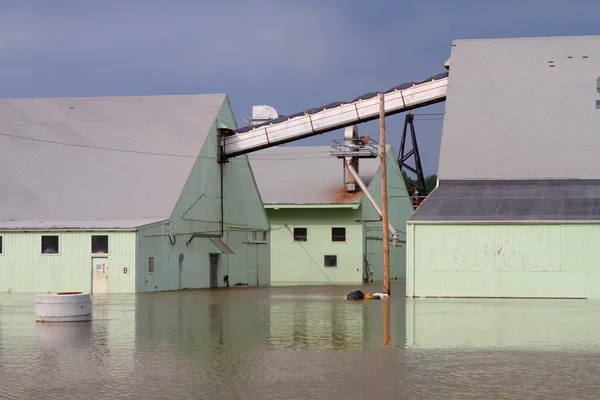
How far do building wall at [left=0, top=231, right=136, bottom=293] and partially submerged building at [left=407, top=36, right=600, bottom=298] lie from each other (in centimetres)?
1372

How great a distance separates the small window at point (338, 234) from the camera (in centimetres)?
6638

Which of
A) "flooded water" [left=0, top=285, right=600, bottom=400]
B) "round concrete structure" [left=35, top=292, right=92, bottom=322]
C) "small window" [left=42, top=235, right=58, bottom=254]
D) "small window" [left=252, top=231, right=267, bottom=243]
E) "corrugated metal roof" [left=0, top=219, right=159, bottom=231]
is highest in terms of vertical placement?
"corrugated metal roof" [left=0, top=219, right=159, bottom=231]

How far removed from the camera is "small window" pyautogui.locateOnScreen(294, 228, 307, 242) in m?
67.3

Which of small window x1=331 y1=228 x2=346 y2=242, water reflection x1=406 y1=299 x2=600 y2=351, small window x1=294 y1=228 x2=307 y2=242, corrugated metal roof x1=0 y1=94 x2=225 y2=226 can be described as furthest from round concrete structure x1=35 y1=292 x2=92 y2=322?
small window x1=294 y1=228 x2=307 y2=242

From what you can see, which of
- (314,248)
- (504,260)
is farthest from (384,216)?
(314,248)

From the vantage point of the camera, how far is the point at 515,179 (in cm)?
4175

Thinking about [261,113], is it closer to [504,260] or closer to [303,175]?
[303,175]

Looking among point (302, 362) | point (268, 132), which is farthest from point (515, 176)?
point (302, 362)

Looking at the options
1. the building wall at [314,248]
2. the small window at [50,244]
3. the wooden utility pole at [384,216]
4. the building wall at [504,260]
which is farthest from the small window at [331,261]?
the building wall at [504,260]

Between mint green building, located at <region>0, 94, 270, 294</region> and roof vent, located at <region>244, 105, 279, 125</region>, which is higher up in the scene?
roof vent, located at <region>244, 105, 279, 125</region>

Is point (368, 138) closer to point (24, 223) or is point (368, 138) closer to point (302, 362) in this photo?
point (24, 223)

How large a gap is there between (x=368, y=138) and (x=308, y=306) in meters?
32.0

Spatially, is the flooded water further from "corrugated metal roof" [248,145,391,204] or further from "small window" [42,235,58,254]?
"corrugated metal roof" [248,145,391,204]

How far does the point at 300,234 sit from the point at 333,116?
1573cm
